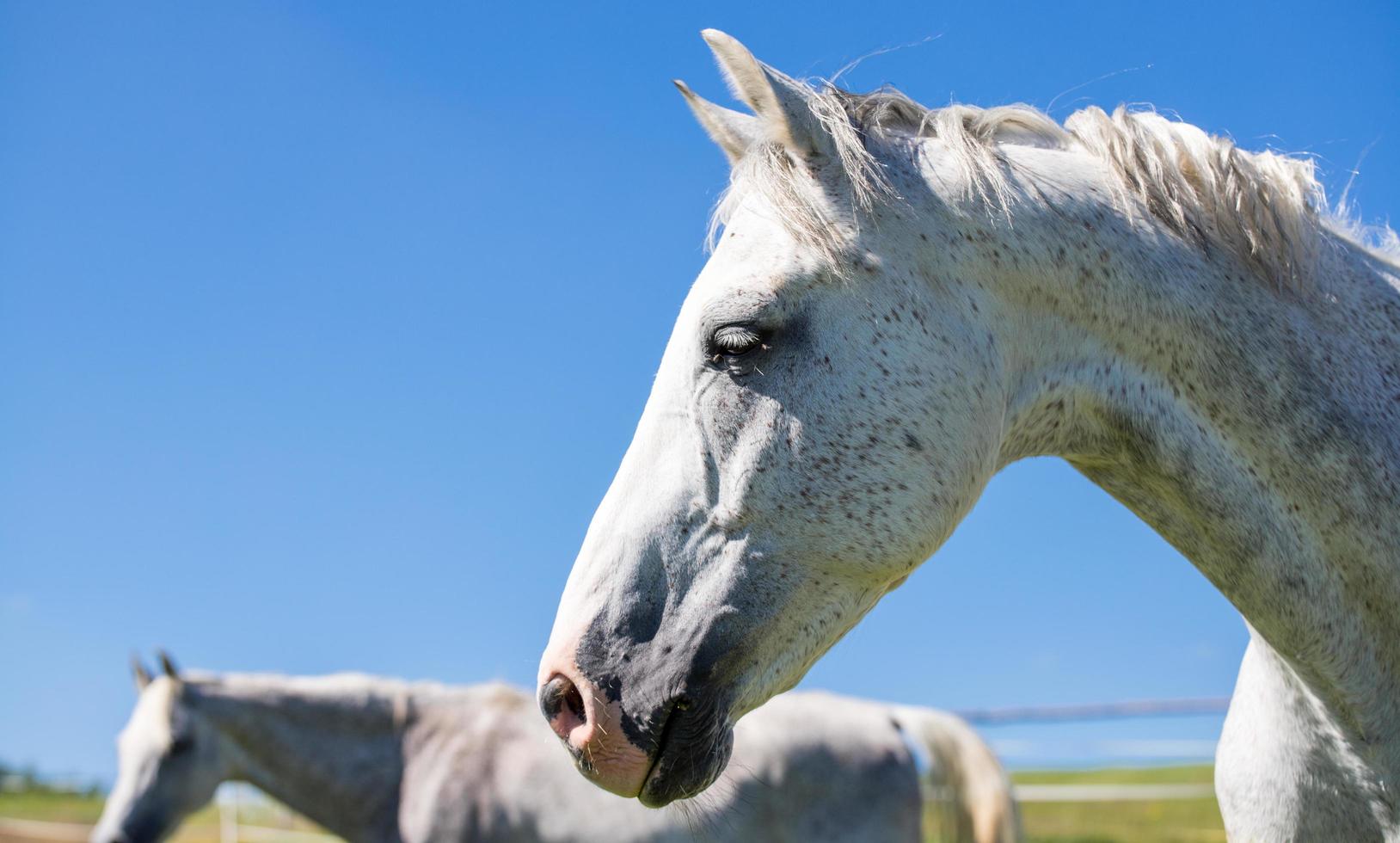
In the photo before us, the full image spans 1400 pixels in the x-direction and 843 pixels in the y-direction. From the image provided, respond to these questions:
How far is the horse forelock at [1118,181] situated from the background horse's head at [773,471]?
0.03 ft

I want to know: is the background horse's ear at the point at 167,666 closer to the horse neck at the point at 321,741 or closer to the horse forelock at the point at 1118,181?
the horse neck at the point at 321,741

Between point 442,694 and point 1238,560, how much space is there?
5489mm

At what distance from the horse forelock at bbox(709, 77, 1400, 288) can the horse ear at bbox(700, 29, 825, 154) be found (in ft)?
0.07

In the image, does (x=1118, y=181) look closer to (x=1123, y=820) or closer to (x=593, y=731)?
(x=593, y=731)

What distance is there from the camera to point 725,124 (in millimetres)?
2053

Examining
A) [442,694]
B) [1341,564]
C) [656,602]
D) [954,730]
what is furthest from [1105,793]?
[656,602]

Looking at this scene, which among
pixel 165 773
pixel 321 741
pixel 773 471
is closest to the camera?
pixel 773 471

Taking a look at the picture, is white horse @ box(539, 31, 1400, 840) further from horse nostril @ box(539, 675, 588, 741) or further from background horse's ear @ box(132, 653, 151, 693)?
background horse's ear @ box(132, 653, 151, 693)

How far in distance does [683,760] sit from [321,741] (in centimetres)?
531

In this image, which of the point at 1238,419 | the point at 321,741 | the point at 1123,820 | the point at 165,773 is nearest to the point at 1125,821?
the point at 1123,820

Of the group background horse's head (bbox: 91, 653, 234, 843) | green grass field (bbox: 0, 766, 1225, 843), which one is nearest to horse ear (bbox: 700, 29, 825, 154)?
background horse's head (bbox: 91, 653, 234, 843)

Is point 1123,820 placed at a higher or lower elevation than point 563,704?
lower

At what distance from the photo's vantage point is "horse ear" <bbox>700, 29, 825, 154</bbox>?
6.05 feet

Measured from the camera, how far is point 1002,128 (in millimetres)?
2055
